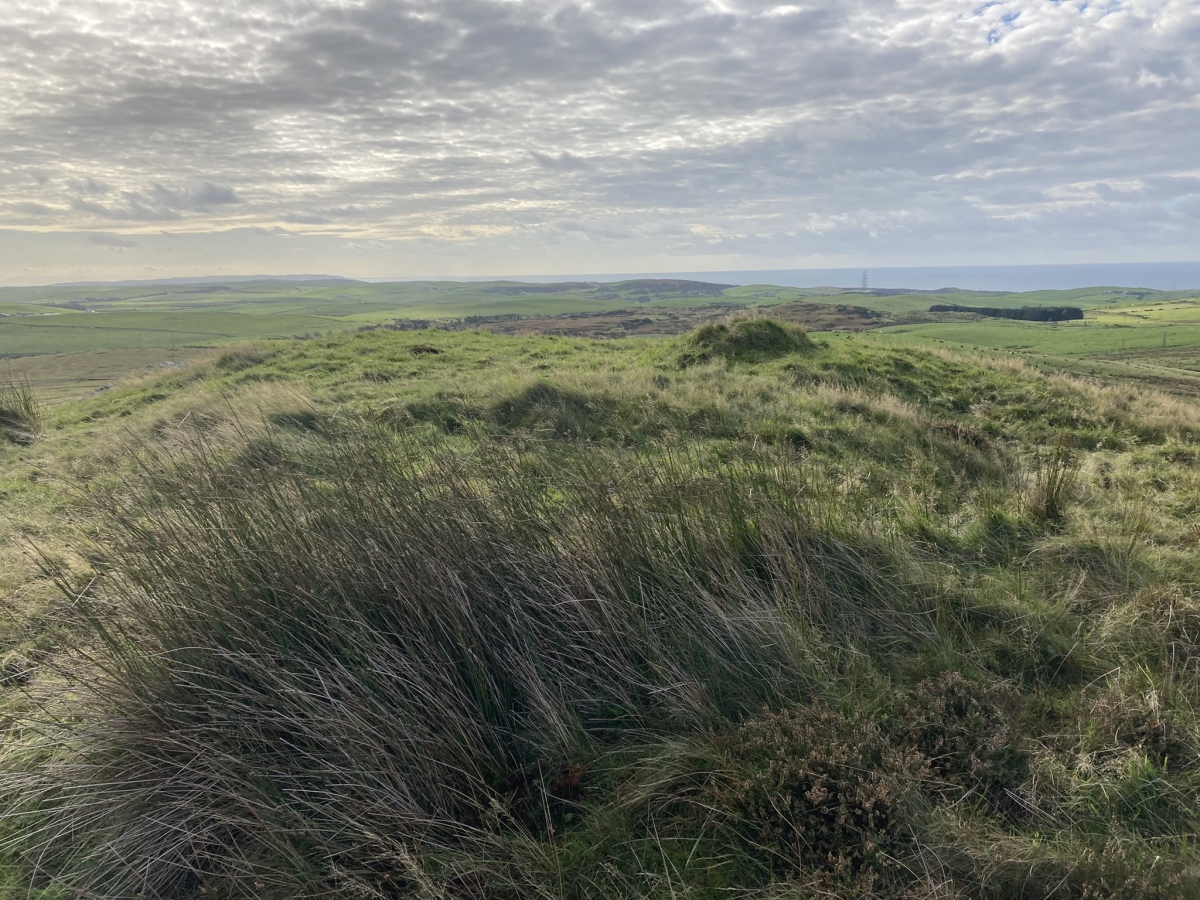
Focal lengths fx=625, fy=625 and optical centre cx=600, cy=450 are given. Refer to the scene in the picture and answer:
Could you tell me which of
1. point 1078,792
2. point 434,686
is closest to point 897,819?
point 1078,792

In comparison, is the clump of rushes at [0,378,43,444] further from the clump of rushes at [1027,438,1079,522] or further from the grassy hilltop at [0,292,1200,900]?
the clump of rushes at [1027,438,1079,522]

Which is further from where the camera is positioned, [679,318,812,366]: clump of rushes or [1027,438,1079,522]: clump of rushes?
[679,318,812,366]: clump of rushes

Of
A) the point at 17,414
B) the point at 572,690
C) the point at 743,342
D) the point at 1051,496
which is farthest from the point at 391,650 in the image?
the point at 743,342

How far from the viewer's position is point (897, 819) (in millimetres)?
2475

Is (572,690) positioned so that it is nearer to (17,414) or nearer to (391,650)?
(391,650)

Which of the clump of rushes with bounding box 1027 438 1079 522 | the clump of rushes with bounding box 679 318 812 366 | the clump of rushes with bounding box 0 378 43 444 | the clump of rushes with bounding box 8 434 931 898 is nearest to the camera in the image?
the clump of rushes with bounding box 8 434 931 898

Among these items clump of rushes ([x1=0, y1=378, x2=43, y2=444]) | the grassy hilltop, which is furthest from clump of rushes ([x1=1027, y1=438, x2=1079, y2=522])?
clump of rushes ([x1=0, y1=378, x2=43, y2=444])

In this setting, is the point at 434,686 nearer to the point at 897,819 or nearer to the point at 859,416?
the point at 897,819

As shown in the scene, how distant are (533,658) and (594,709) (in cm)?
41

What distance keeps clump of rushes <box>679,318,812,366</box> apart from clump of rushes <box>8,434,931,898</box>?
42.0 feet

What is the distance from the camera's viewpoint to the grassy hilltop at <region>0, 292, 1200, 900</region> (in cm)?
248

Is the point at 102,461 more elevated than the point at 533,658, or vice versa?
the point at 102,461

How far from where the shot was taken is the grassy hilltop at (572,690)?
2.48m

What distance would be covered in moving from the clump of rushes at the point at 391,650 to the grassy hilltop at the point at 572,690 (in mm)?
20
